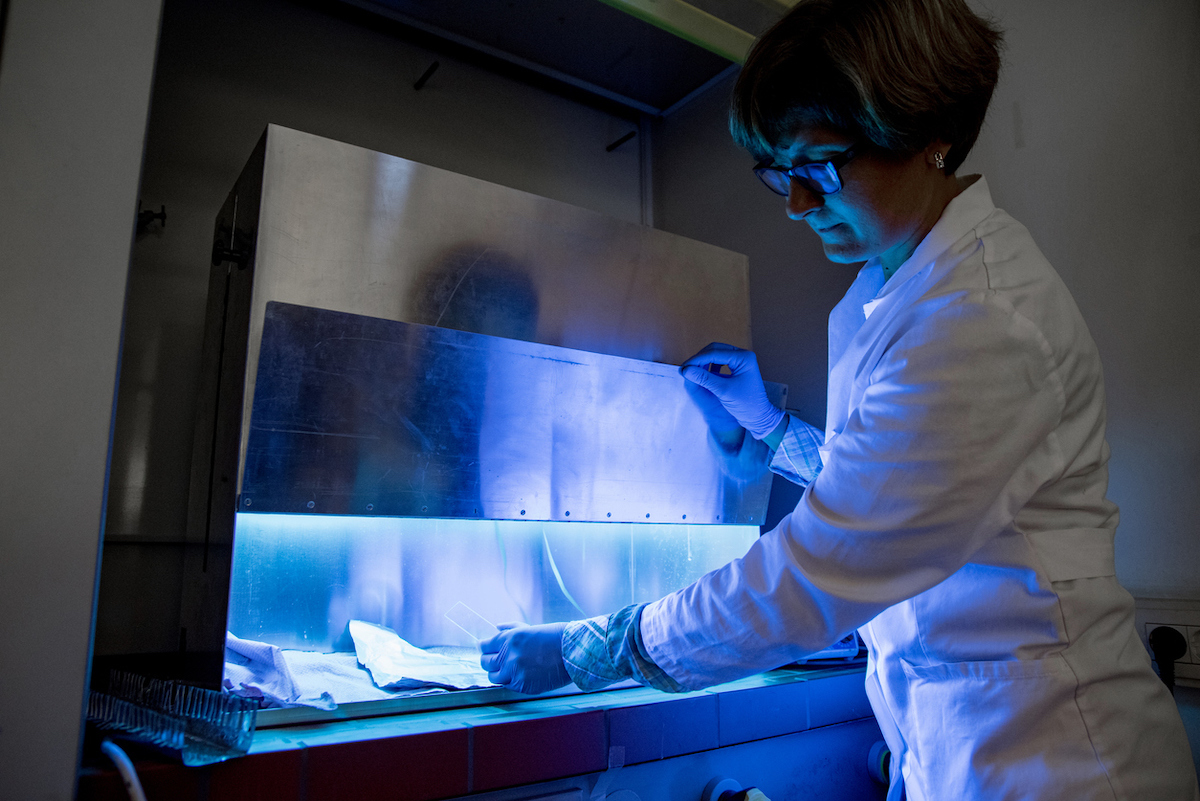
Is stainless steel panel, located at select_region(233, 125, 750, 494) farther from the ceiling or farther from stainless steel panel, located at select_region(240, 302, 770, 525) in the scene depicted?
the ceiling

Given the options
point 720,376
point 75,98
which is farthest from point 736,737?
point 75,98

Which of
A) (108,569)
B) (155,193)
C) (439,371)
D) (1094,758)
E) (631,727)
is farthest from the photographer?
(155,193)

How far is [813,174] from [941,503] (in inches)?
16.3

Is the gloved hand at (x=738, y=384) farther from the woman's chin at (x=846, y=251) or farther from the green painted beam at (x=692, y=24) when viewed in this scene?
the green painted beam at (x=692, y=24)

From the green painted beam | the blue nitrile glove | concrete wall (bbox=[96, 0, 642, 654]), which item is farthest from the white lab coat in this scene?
concrete wall (bbox=[96, 0, 642, 654])

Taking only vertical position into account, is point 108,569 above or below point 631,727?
above

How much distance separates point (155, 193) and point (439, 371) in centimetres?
83

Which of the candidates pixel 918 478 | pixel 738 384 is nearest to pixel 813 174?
pixel 918 478

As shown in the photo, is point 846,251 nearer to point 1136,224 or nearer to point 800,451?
point 800,451

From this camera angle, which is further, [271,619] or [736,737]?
[271,619]

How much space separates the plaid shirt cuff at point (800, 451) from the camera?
1.41 m

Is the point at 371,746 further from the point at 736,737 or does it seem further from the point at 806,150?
the point at 806,150

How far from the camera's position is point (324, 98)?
173 centimetres

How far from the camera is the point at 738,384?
1440 millimetres
